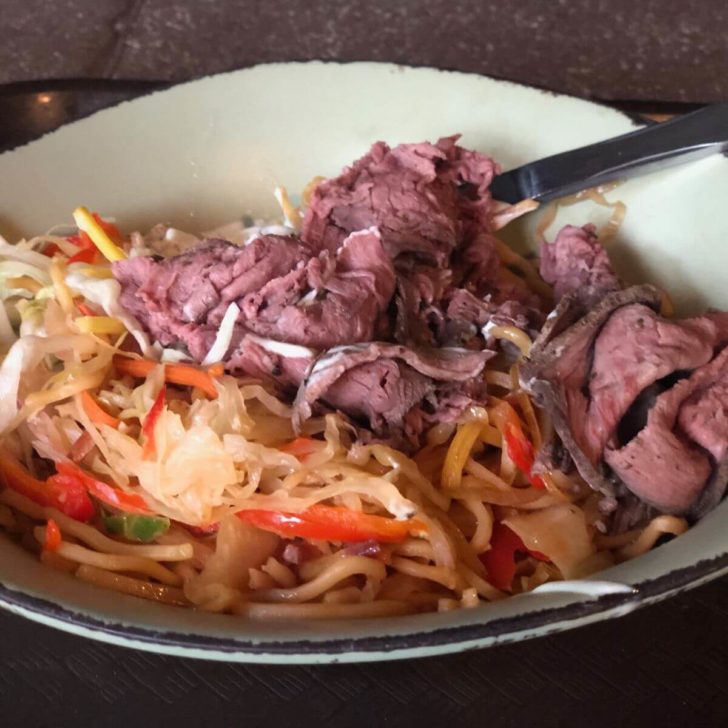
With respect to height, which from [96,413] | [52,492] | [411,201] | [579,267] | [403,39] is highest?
[403,39]

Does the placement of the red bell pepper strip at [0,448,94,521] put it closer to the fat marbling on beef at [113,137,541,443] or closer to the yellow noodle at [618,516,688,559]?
the fat marbling on beef at [113,137,541,443]

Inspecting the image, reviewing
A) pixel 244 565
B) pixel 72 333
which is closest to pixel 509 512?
pixel 244 565

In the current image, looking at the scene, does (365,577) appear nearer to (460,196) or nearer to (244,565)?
(244,565)

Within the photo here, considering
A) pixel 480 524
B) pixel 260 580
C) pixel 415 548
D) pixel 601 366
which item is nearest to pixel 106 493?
pixel 260 580

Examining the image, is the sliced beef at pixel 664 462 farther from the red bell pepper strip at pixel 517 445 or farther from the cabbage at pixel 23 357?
the cabbage at pixel 23 357

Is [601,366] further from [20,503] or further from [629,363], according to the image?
[20,503]

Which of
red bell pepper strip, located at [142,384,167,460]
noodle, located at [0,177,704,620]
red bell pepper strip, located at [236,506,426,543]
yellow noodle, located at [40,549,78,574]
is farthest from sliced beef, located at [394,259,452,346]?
yellow noodle, located at [40,549,78,574]

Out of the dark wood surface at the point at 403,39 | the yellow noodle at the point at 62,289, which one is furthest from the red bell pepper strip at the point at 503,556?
the dark wood surface at the point at 403,39
